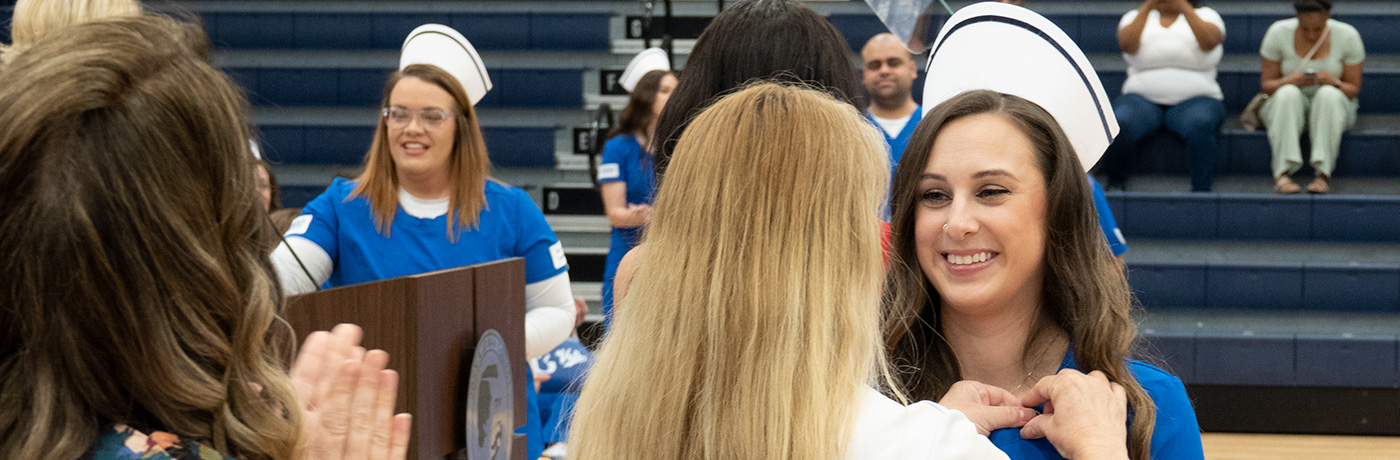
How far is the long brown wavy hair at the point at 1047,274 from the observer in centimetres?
144

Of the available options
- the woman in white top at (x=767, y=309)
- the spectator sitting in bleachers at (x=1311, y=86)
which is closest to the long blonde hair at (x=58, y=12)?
the woman in white top at (x=767, y=309)

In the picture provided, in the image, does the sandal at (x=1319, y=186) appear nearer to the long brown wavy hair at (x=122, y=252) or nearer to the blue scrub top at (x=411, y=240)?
the blue scrub top at (x=411, y=240)

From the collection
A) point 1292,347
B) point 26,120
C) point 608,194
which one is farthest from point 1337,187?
point 26,120

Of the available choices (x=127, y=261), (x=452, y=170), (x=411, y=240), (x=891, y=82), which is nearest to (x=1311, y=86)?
(x=891, y=82)

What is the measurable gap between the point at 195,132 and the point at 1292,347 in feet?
17.8

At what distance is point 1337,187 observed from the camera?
267 inches

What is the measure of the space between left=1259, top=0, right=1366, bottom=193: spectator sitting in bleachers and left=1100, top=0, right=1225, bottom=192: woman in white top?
30 cm

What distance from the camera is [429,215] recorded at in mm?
2574

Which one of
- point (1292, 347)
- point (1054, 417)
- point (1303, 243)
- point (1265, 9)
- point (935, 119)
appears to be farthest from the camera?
point (1265, 9)

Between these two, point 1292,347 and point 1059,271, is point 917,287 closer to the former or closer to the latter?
point 1059,271

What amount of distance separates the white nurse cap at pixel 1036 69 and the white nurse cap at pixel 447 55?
1469 mm

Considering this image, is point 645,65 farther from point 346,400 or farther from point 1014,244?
point 346,400

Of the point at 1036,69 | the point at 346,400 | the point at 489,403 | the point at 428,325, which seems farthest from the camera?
the point at 489,403

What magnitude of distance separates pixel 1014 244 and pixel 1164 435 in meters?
0.26
